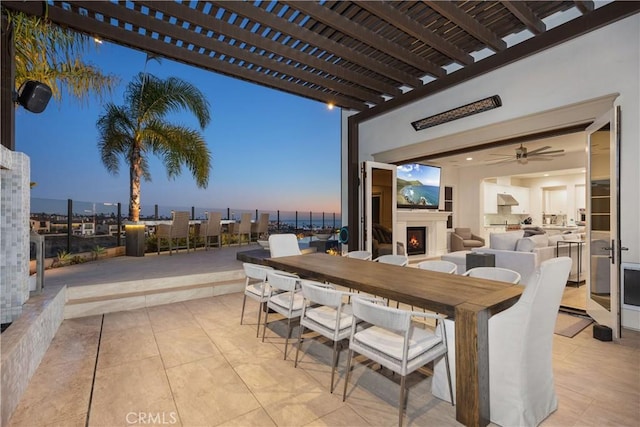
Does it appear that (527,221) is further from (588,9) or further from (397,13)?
(397,13)

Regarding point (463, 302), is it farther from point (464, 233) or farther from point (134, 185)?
point (464, 233)

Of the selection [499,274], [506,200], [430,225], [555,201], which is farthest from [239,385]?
[555,201]

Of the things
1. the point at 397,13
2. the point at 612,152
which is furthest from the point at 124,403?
the point at 612,152

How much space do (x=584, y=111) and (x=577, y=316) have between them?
7.68 ft

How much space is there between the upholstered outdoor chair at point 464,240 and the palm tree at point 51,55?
8.93 m

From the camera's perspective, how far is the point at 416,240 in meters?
8.29

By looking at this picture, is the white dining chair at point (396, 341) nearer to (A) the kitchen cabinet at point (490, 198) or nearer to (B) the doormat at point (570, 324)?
(B) the doormat at point (570, 324)

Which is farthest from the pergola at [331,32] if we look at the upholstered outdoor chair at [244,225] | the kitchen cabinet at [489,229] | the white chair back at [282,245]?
the kitchen cabinet at [489,229]

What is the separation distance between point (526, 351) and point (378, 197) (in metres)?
4.48

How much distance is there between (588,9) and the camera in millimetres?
2867

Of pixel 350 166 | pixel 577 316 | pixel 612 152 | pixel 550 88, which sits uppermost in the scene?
pixel 550 88

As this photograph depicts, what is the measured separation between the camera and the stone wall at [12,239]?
2430 mm

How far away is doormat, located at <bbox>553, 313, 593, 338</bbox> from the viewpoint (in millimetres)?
2899

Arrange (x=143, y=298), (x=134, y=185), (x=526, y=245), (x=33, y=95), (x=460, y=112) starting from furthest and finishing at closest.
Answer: (x=134, y=185) < (x=526, y=245) < (x=460, y=112) < (x=143, y=298) < (x=33, y=95)
